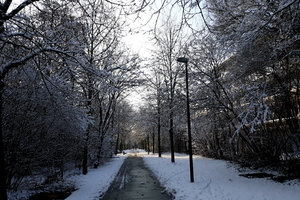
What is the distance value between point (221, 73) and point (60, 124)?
10.7 m

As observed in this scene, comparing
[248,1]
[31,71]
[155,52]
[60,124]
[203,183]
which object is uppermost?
[155,52]

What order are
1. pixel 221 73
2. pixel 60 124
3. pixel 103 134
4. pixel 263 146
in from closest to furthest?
1. pixel 60 124
2. pixel 263 146
3. pixel 221 73
4. pixel 103 134

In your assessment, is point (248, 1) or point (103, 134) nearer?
point (248, 1)

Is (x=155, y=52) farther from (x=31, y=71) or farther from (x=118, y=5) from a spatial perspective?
(x=118, y=5)

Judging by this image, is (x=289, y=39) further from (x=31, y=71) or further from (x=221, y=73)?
(x=31, y=71)

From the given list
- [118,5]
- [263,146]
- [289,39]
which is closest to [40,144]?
[118,5]

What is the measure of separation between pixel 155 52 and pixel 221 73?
806 centimetres

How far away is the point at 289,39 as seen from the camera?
822 cm

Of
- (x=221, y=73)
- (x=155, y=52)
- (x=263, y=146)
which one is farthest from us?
(x=155, y=52)

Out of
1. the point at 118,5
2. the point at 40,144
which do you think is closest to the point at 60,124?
the point at 40,144

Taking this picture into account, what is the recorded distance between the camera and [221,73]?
579 inches

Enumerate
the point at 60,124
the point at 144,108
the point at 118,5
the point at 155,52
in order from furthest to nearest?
the point at 144,108, the point at 155,52, the point at 60,124, the point at 118,5

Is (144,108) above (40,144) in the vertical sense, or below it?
above

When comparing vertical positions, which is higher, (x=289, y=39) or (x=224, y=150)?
(x=289, y=39)
